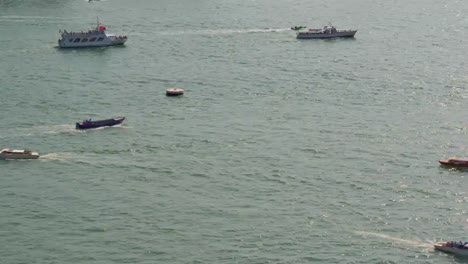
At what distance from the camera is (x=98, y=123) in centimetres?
13762

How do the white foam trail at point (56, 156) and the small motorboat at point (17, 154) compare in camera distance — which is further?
the white foam trail at point (56, 156)

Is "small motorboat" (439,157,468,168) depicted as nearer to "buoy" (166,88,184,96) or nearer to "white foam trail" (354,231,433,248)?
"white foam trail" (354,231,433,248)

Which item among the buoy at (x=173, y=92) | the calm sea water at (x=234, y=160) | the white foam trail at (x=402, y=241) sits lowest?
the white foam trail at (x=402, y=241)

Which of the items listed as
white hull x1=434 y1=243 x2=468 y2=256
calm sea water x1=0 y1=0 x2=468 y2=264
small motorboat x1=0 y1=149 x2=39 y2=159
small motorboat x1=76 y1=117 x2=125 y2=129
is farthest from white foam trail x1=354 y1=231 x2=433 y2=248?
small motorboat x1=76 y1=117 x2=125 y2=129

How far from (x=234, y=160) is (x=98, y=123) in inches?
877

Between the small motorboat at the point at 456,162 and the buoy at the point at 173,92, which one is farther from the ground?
the buoy at the point at 173,92

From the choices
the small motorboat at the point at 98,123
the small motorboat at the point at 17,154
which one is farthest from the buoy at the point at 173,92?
the small motorboat at the point at 17,154

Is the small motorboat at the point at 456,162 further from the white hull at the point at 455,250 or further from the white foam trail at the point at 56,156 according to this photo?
the white foam trail at the point at 56,156

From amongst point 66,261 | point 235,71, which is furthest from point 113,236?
point 235,71

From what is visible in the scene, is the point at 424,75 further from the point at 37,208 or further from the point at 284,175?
the point at 37,208

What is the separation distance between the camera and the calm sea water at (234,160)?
335 feet

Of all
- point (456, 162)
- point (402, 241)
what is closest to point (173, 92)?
point (456, 162)

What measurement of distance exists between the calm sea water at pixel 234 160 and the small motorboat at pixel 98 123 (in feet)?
4.84

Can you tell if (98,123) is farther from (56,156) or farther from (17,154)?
(17,154)
